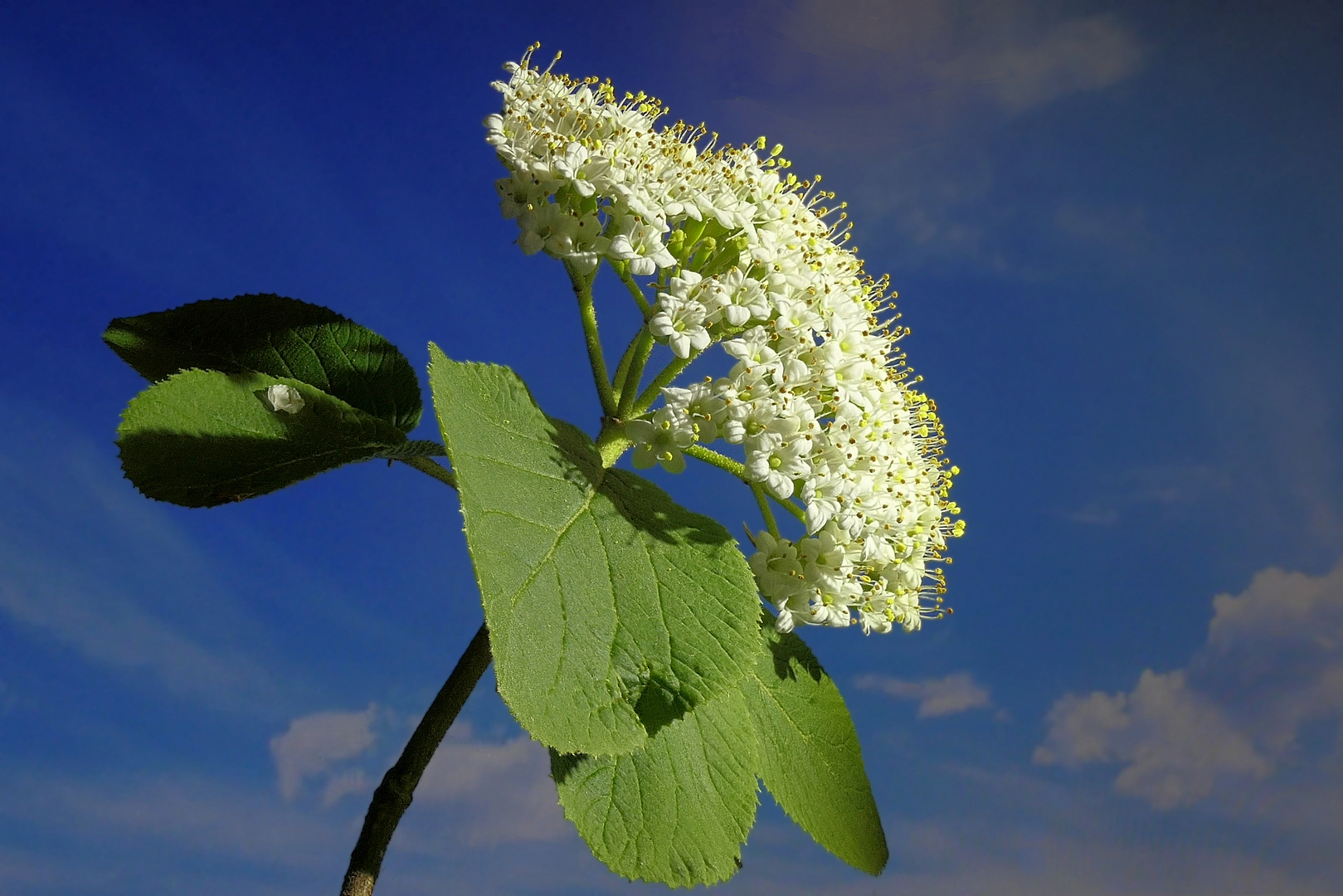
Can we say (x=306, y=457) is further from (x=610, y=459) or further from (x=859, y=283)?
(x=859, y=283)

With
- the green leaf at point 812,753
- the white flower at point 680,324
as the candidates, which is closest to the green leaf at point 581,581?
the white flower at point 680,324

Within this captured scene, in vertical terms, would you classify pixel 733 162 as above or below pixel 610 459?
above

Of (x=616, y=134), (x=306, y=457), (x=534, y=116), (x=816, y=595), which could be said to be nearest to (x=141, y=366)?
(x=306, y=457)

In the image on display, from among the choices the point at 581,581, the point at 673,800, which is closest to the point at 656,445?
the point at 581,581

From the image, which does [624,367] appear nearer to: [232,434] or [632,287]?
[632,287]

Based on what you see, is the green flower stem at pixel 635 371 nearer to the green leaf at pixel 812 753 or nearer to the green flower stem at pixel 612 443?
the green flower stem at pixel 612 443

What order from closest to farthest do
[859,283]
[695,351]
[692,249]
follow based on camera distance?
[695,351], [692,249], [859,283]
